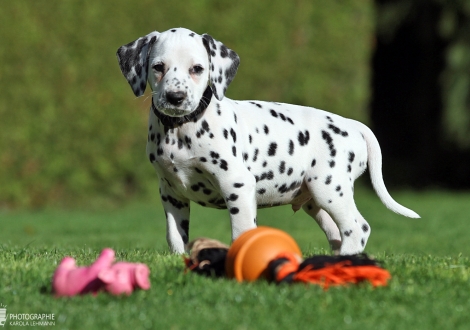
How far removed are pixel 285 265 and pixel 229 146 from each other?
1504mm

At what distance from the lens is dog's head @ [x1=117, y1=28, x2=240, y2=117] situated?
224 inches

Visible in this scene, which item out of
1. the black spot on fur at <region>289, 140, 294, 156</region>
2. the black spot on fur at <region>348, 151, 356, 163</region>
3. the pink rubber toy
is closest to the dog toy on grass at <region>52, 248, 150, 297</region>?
the pink rubber toy

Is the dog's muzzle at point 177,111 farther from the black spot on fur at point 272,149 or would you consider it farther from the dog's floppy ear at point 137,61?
the black spot on fur at point 272,149

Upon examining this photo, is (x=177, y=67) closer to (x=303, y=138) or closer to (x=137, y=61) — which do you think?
(x=137, y=61)

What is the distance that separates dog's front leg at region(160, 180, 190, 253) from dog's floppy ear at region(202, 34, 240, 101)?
36.0 inches

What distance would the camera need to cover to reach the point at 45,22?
13.4 metres

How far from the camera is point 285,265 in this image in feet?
15.4

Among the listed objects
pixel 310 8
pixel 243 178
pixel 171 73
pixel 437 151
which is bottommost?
pixel 437 151

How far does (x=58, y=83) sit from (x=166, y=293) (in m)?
9.62

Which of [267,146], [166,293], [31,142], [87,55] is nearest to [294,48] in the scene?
[87,55]

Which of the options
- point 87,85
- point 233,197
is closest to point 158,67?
point 233,197

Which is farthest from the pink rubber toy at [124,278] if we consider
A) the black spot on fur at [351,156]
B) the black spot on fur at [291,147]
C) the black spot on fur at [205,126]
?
the black spot on fur at [351,156]

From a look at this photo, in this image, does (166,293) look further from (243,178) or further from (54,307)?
(243,178)

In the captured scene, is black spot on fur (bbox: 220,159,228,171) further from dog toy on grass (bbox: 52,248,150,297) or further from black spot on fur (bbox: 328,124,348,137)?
dog toy on grass (bbox: 52,248,150,297)
